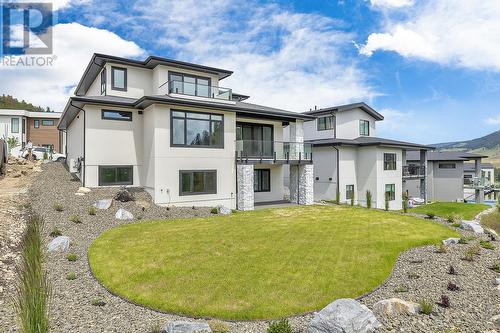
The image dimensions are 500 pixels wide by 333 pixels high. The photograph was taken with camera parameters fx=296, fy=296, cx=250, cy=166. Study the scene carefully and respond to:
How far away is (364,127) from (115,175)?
988 inches

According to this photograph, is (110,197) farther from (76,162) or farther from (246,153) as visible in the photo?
(246,153)

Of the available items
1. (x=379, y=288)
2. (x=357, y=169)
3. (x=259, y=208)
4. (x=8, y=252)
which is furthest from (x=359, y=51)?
(x=8, y=252)

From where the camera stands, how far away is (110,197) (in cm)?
1700

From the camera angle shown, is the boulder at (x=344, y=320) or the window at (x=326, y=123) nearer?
the boulder at (x=344, y=320)

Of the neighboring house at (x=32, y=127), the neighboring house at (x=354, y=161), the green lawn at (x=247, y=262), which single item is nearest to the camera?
the green lawn at (x=247, y=262)

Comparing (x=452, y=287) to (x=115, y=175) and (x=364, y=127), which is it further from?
(x=364, y=127)

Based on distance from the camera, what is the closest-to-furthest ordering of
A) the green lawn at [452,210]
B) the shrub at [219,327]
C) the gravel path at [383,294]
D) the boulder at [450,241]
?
the shrub at [219,327] → the gravel path at [383,294] → the boulder at [450,241] → the green lawn at [452,210]

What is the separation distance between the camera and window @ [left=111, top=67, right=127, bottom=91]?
20.3 meters

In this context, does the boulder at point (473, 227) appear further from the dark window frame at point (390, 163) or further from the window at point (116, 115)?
the window at point (116, 115)

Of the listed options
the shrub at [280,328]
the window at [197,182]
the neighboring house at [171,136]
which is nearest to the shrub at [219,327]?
the shrub at [280,328]

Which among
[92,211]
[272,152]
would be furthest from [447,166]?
[92,211]

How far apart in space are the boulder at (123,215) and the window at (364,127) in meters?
24.8

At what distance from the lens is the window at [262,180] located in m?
24.0

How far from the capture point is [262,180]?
24.3m
